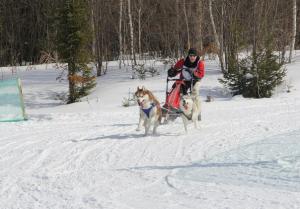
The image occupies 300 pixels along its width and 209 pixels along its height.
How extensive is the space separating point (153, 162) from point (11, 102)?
7699 millimetres

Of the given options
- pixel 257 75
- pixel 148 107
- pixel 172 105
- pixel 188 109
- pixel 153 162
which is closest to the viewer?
pixel 153 162

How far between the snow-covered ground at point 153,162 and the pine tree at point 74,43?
277 inches

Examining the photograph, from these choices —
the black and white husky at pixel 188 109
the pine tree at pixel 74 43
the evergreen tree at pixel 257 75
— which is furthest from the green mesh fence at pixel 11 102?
the evergreen tree at pixel 257 75

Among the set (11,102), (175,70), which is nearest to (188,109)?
(175,70)

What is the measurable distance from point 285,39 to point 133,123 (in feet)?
43.5

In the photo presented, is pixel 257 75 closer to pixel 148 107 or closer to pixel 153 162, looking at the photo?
pixel 148 107

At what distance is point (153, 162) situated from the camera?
6.94 meters

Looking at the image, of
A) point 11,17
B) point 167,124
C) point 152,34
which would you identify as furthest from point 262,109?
point 11,17

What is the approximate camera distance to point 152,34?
36625mm

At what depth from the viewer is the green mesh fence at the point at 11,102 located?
12.9 m

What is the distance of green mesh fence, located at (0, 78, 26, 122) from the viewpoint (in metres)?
12.9

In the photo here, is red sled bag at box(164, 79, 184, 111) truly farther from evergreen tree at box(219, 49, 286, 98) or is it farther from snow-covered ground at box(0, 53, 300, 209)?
evergreen tree at box(219, 49, 286, 98)

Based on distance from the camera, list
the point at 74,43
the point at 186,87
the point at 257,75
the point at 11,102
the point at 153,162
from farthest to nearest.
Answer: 1. the point at 74,43
2. the point at 257,75
3. the point at 11,102
4. the point at 186,87
5. the point at 153,162

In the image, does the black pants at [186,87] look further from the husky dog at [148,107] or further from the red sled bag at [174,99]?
the husky dog at [148,107]
